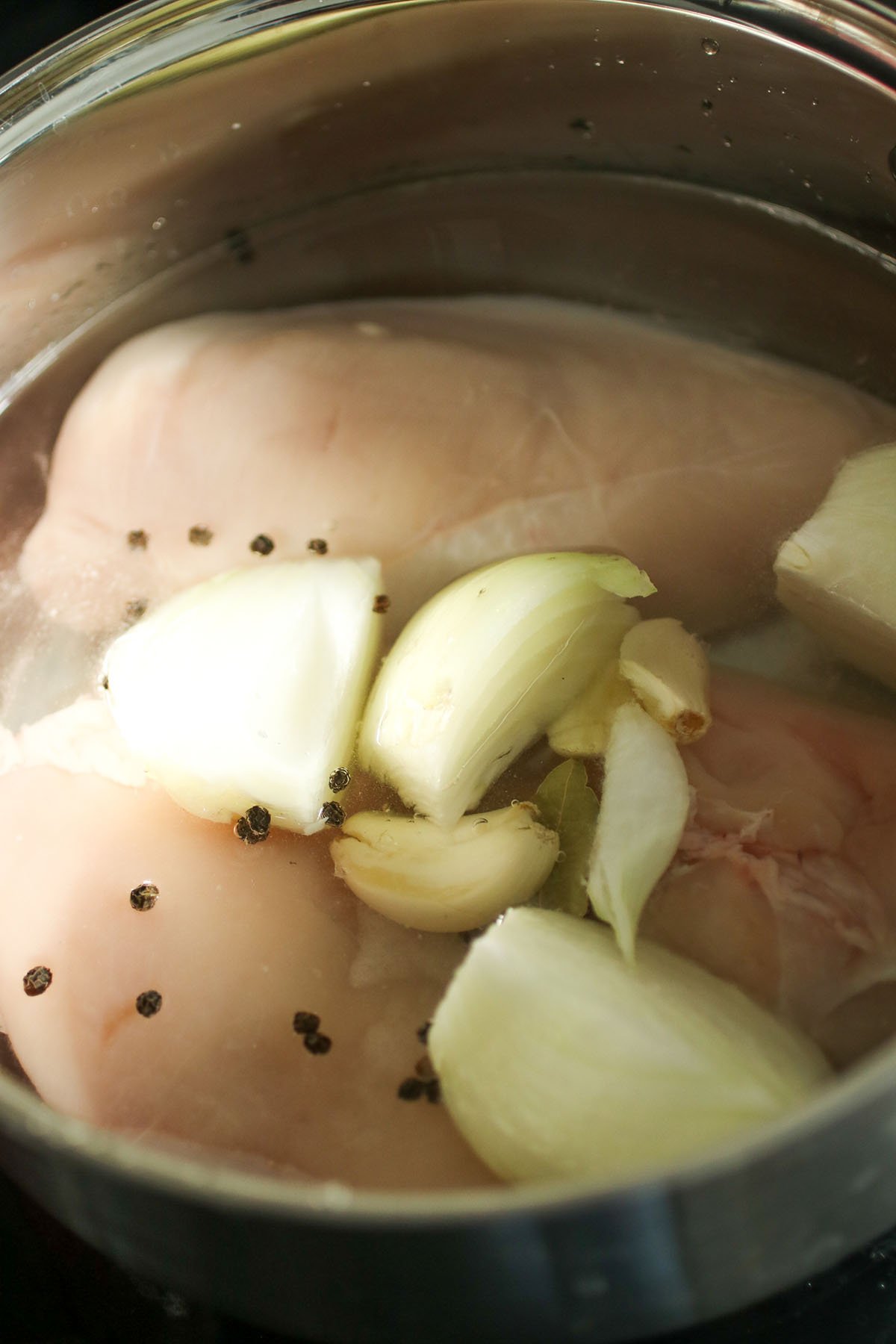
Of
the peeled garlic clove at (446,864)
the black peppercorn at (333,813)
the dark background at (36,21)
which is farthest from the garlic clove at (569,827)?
the dark background at (36,21)

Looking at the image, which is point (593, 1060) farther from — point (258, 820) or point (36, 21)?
point (36, 21)

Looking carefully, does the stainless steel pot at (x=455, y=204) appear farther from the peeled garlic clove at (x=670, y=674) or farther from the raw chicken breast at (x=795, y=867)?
the peeled garlic clove at (x=670, y=674)

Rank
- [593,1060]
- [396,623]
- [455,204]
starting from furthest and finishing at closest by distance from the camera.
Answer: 1. [455,204]
2. [396,623]
3. [593,1060]

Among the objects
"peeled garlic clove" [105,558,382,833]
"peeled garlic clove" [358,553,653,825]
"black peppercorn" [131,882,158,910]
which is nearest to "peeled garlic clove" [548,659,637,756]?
"peeled garlic clove" [358,553,653,825]

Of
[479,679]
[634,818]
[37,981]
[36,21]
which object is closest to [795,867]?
[634,818]


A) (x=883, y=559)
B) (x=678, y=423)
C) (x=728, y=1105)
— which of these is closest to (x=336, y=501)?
(x=678, y=423)

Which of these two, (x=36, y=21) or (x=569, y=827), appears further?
(x=36, y=21)
